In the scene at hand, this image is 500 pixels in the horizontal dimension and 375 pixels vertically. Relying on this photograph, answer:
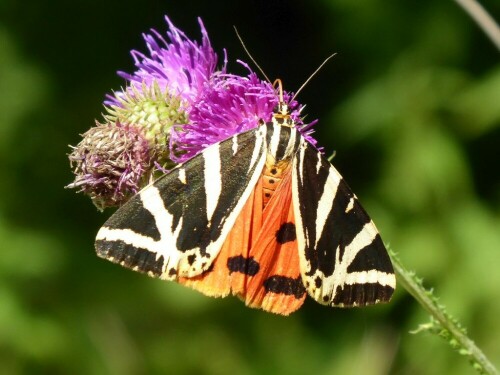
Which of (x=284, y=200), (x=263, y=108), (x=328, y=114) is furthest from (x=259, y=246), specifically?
(x=328, y=114)

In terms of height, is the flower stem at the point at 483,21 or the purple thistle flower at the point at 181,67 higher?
the purple thistle flower at the point at 181,67

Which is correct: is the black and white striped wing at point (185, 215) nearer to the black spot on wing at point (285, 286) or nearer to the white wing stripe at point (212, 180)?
the white wing stripe at point (212, 180)

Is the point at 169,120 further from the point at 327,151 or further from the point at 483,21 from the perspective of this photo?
the point at 327,151

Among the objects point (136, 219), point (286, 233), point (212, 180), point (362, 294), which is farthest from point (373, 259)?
point (136, 219)

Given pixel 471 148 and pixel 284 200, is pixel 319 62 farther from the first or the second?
pixel 284 200

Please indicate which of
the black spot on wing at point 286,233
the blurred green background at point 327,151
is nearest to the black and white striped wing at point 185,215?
the black spot on wing at point 286,233

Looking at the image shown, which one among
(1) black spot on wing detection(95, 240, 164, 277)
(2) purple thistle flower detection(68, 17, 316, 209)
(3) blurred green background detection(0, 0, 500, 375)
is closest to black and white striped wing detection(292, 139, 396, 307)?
(2) purple thistle flower detection(68, 17, 316, 209)
